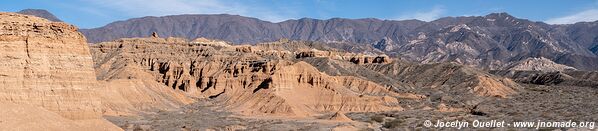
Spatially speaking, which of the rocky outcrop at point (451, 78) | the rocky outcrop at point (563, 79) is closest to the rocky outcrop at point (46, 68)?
the rocky outcrop at point (451, 78)

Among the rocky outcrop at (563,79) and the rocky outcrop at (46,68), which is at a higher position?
the rocky outcrop at (46,68)

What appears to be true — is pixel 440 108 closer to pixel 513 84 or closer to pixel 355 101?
pixel 355 101

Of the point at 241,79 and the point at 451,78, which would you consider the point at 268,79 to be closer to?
the point at 241,79

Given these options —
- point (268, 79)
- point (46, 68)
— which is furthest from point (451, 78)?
point (46, 68)

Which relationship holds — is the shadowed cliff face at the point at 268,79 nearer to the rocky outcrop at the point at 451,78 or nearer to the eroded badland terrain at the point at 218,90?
the rocky outcrop at the point at 451,78

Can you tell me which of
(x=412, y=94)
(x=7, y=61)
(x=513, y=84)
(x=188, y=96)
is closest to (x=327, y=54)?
(x=513, y=84)
